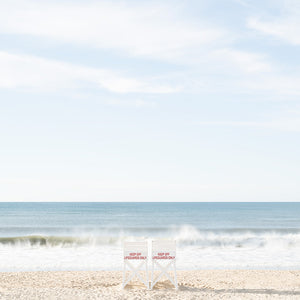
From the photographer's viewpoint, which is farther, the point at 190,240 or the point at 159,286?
the point at 190,240

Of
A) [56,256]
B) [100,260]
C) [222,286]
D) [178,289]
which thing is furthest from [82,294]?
[56,256]

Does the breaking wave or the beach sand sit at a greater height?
the beach sand

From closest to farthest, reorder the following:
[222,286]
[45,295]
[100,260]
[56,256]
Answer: [45,295]
[222,286]
[100,260]
[56,256]

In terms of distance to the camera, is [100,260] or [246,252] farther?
[246,252]

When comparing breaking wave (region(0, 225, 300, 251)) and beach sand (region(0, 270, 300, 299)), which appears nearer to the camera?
beach sand (region(0, 270, 300, 299))

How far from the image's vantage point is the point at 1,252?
20.0 meters

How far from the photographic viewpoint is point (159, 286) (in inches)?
436

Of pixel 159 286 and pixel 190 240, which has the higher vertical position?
pixel 159 286

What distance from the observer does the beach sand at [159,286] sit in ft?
31.8

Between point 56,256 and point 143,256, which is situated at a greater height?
point 143,256

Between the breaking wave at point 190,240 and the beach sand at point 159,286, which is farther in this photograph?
the breaking wave at point 190,240

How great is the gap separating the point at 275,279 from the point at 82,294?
6.31m

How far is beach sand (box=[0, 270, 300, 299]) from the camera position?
31.8ft

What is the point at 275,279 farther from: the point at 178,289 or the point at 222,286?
the point at 178,289
